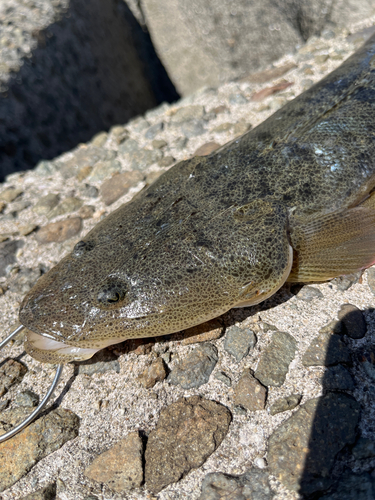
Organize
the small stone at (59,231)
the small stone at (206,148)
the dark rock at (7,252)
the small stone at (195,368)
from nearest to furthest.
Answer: the small stone at (195,368) → the dark rock at (7,252) → the small stone at (59,231) → the small stone at (206,148)

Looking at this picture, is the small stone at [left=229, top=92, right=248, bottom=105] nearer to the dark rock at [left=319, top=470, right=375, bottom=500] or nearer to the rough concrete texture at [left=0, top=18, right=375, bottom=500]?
the rough concrete texture at [left=0, top=18, right=375, bottom=500]

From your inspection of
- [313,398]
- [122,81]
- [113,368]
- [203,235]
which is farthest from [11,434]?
[122,81]

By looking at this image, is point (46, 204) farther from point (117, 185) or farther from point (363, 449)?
point (363, 449)

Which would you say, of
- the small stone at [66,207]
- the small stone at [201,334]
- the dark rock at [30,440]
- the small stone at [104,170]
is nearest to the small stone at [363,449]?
the small stone at [201,334]

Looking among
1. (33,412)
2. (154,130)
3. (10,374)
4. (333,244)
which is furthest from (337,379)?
(154,130)

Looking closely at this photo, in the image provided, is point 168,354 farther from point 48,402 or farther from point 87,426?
point 48,402

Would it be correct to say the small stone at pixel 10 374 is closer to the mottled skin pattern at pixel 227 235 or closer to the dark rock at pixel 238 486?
the mottled skin pattern at pixel 227 235
